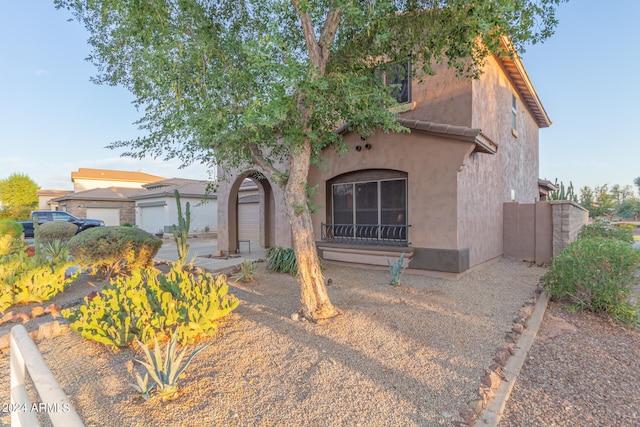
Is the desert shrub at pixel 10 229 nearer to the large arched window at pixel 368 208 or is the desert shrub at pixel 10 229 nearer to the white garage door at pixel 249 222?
the white garage door at pixel 249 222

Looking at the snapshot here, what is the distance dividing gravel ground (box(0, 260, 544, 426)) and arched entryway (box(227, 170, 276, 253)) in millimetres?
6911

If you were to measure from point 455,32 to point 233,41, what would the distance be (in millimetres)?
3898

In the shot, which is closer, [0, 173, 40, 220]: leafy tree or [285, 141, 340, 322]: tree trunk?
[285, 141, 340, 322]: tree trunk

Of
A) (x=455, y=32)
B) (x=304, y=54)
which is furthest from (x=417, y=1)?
(x=304, y=54)

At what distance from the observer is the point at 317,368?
137 inches

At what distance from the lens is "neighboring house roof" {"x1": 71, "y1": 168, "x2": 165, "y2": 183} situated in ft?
121

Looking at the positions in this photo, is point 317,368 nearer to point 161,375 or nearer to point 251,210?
point 161,375

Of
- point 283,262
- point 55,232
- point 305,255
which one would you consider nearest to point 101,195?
point 55,232

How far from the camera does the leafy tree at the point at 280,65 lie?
447 cm

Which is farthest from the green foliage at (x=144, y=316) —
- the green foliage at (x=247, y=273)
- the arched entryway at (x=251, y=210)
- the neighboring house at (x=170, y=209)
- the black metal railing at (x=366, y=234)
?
the neighboring house at (x=170, y=209)

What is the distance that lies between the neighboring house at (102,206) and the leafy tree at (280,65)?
2481cm

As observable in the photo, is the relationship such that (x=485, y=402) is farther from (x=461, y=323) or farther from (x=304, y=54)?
(x=304, y=54)

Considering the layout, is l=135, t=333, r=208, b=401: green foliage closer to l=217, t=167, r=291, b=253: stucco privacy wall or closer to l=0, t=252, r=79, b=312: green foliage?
l=0, t=252, r=79, b=312: green foliage

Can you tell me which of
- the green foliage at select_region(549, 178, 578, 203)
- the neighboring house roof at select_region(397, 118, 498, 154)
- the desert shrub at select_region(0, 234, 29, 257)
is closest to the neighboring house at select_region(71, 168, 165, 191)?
the desert shrub at select_region(0, 234, 29, 257)
